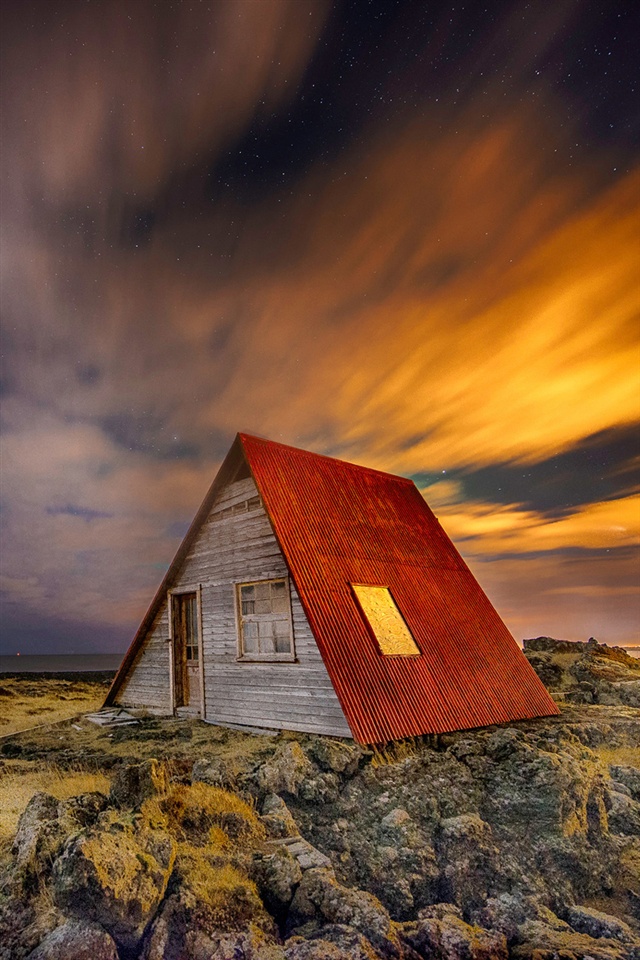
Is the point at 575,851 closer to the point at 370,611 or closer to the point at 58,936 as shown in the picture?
the point at 370,611

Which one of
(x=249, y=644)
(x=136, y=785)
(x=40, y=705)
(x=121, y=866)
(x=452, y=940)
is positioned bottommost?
(x=452, y=940)

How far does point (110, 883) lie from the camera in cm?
576

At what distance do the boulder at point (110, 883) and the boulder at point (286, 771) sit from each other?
328 centimetres

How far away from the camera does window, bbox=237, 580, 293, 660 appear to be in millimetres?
13141

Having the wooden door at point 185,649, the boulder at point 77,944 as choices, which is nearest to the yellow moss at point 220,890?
the boulder at point 77,944

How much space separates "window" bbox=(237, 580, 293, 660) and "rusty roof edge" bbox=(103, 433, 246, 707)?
2356 mm

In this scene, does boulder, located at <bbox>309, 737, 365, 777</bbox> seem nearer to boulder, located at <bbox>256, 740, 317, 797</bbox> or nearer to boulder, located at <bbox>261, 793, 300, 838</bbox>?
boulder, located at <bbox>256, 740, 317, 797</bbox>

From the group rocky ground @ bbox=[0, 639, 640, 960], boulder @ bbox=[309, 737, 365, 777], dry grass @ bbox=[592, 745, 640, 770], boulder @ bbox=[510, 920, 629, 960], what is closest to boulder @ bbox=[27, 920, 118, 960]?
rocky ground @ bbox=[0, 639, 640, 960]

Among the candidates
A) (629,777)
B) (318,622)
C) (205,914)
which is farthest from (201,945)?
(629,777)

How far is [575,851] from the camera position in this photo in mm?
8656

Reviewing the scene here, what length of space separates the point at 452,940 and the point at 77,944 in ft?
11.7

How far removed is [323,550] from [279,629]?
6.43ft

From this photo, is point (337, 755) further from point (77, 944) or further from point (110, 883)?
point (77, 944)

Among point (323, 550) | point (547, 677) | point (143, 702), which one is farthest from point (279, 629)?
point (547, 677)
